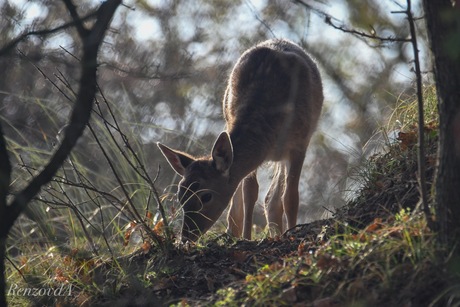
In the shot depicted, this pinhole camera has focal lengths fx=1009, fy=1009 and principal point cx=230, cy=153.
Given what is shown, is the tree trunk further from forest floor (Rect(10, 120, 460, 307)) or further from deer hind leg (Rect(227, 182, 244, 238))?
deer hind leg (Rect(227, 182, 244, 238))

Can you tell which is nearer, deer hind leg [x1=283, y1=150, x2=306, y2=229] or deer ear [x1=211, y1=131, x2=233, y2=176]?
deer ear [x1=211, y1=131, x2=233, y2=176]

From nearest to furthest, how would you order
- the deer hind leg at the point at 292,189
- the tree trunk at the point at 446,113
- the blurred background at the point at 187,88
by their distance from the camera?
1. the tree trunk at the point at 446,113
2. the deer hind leg at the point at 292,189
3. the blurred background at the point at 187,88

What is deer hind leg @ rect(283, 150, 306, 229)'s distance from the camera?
31.0 feet

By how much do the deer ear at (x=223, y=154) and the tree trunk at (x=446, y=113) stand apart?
3.81 m

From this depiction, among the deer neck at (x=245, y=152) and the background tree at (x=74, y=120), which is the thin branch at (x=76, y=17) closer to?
the background tree at (x=74, y=120)

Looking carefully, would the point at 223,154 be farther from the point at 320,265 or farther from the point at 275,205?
the point at 320,265

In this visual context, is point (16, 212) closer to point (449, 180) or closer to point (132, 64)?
point (449, 180)

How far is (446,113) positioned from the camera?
16.7ft

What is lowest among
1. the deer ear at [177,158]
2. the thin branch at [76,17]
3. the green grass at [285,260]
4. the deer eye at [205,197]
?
the green grass at [285,260]

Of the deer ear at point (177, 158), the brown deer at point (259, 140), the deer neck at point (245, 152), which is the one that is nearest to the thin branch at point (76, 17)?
the brown deer at point (259, 140)

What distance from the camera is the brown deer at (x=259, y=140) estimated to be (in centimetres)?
895

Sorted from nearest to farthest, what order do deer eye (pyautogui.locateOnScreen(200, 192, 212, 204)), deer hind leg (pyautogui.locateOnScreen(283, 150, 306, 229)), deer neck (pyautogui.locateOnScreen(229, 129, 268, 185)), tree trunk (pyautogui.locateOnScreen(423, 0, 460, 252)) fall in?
tree trunk (pyautogui.locateOnScreen(423, 0, 460, 252))
deer eye (pyautogui.locateOnScreen(200, 192, 212, 204))
deer neck (pyautogui.locateOnScreen(229, 129, 268, 185))
deer hind leg (pyautogui.locateOnScreen(283, 150, 306, 229))

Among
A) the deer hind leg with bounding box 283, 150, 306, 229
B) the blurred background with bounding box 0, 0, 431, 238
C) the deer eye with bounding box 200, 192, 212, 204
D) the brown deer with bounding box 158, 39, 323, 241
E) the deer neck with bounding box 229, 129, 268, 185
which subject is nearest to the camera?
the deer eye with bounding box 200, 192, 212, 204

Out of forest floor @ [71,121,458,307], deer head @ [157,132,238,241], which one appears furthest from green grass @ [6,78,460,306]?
deer head @ [157,132,238,241]
